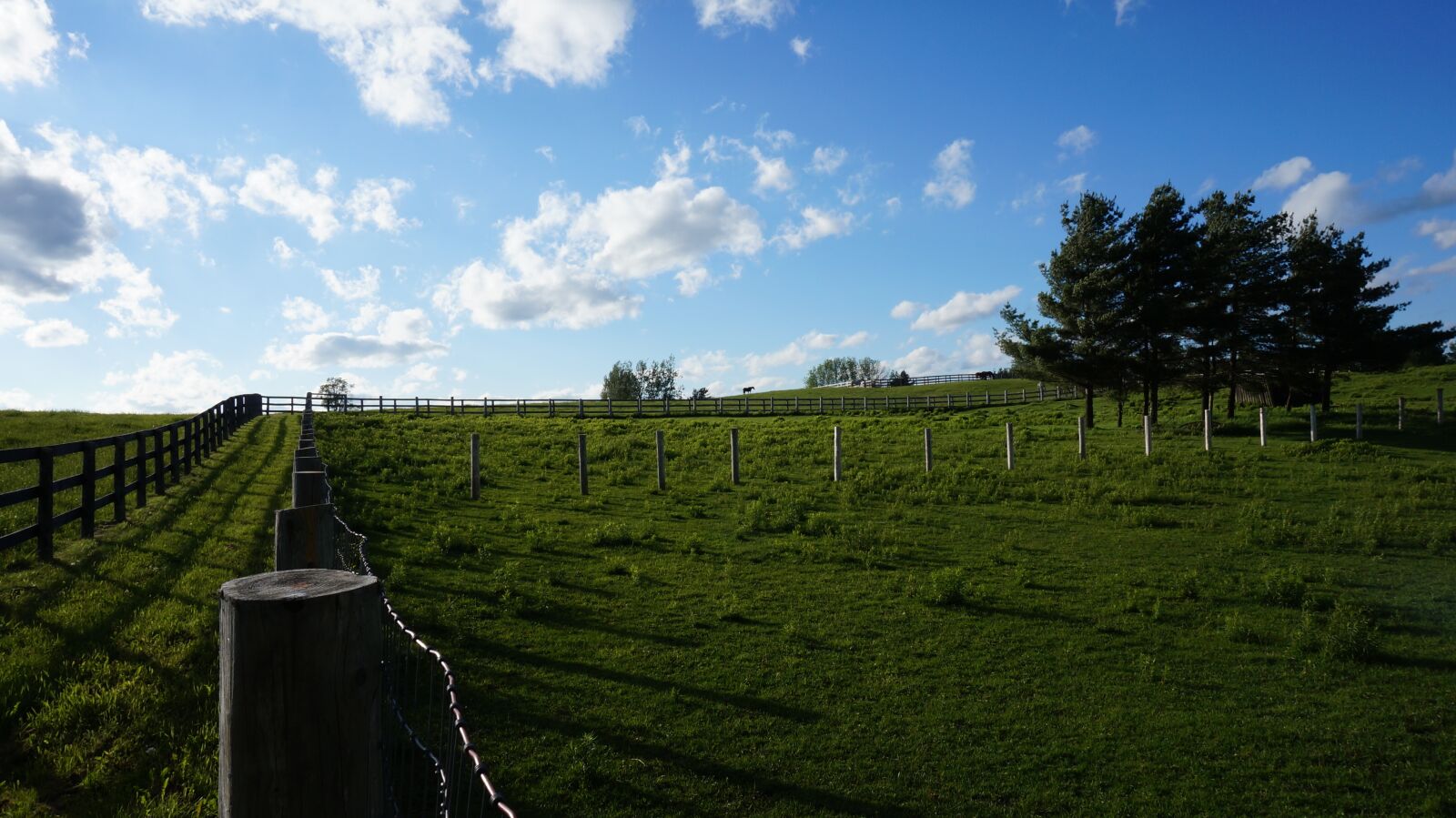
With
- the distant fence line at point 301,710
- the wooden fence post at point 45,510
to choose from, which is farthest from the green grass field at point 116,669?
the distant fence line at point 301,710

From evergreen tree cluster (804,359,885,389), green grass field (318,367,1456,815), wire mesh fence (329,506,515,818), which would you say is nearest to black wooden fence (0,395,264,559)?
green grass field (318,367,1456,815)

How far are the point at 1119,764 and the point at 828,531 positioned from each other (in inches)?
294

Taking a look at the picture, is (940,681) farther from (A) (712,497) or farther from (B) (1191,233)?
(B) (1191,233)

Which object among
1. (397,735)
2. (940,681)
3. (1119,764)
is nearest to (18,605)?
(397,735)

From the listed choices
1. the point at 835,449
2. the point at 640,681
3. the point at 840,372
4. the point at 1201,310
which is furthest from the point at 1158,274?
the point at 840,372

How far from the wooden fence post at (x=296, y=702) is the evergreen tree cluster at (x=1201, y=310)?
34.1 meters

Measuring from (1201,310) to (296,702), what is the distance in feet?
126

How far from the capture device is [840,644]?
7.87 metres

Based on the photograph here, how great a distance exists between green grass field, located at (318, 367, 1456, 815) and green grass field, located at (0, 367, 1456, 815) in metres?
0.04

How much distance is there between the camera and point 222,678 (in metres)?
1.78

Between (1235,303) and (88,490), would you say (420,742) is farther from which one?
(1235,303)

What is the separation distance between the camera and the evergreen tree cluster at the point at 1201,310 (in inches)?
1283

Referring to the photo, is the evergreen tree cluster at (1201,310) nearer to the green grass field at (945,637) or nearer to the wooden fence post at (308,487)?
the green grass field at (945,637)

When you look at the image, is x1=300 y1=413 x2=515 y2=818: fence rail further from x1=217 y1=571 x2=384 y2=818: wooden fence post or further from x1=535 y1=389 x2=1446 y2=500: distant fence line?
x1=535 y1=389 x2=1446 y2=500: distant fence line
